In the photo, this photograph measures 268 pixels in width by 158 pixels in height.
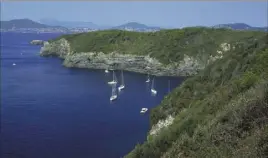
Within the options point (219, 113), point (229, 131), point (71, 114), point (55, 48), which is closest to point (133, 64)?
point (55, 48)

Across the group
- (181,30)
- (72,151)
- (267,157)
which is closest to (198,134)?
(267,157)

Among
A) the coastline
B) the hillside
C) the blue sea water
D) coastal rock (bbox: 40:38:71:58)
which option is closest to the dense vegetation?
the coastline

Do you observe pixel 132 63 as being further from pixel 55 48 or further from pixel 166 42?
pixel 55 48

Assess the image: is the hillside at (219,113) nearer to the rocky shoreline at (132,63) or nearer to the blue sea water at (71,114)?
the blue sea water at (71,114)

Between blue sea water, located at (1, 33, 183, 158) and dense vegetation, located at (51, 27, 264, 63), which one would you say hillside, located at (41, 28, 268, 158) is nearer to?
blue sea water, located at (1, 33, 183, 158)

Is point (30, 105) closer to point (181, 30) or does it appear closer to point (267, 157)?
point (267, 157)

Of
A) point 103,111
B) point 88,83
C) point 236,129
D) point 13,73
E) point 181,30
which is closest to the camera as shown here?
point 236,129

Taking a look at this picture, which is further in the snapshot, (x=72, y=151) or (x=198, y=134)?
(x=72, y=151)

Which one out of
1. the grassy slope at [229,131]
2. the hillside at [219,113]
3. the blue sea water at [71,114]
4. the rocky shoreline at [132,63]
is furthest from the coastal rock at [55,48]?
the grassy slope at [229,131]
